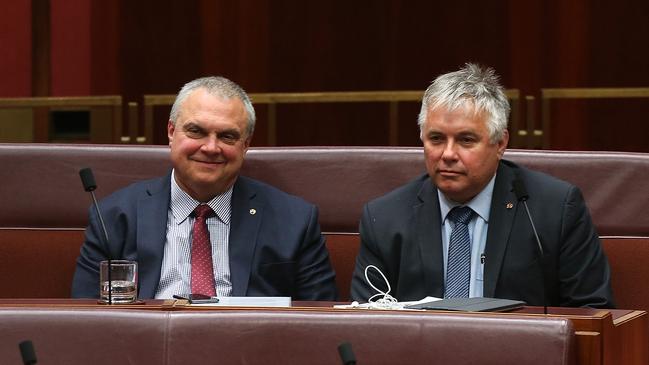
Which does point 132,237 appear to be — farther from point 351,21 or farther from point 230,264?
point 351,21

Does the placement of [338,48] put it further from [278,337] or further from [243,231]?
[278,337]

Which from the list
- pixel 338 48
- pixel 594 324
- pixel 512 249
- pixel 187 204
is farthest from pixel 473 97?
pixel 338 48

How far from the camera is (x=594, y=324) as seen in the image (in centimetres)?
184

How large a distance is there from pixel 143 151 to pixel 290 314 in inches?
51.2

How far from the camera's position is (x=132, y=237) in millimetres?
2898

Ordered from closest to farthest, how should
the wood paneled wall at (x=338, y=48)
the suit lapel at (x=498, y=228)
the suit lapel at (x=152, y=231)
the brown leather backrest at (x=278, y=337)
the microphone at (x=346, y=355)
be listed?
the microphone at (x=346, y=355) → the brown leather backrest at (x=278, y=337) → the suit lapel at (x=498, y=228) → the suit lapel at (x=152, y=231) → the wood paneled wall at (x=338, y=48)

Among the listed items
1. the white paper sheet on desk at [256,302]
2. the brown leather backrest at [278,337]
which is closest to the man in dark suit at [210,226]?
the white paper sheet on desk at [256,302]

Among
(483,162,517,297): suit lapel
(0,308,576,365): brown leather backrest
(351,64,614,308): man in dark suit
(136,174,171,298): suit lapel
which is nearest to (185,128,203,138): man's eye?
(136,174,171,298): suit lapel

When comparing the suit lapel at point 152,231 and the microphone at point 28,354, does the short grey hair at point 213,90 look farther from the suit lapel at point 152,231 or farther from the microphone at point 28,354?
the microphone at point 28,354

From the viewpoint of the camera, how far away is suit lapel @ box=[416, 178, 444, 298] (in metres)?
2.66

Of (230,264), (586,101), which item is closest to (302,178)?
(230,264)

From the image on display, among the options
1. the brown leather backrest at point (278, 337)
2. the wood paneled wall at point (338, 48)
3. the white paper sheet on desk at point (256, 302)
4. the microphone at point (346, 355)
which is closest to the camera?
the microphone at point (346, 355)

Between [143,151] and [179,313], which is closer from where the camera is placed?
[179,313]

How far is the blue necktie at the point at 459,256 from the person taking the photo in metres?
2.66
